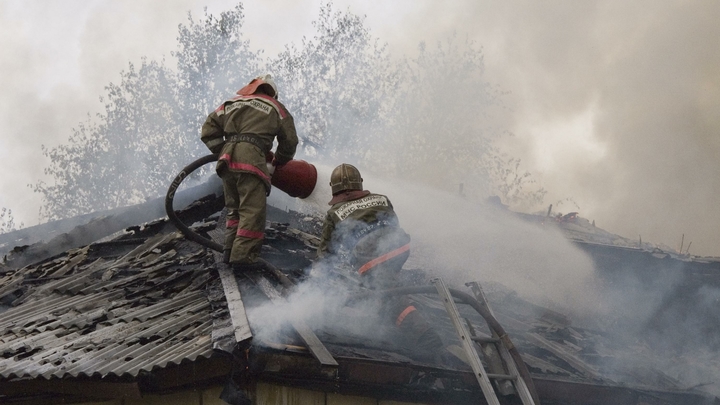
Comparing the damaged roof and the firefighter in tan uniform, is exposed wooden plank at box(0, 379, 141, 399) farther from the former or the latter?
the firefighter in tan uniform

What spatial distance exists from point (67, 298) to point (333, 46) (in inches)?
993

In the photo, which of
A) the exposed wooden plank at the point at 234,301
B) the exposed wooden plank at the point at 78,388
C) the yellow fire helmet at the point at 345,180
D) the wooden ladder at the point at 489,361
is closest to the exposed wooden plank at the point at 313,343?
the exposed wooden plank at the point at 234,301

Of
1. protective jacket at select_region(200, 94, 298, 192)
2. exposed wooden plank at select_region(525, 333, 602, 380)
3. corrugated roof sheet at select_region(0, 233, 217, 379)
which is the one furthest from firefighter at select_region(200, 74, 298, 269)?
exposed wooden plank at select_region(525, 333, 602, 380)

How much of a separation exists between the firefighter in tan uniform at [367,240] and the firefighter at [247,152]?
1.96 ft

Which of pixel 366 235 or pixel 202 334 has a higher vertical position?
pixel 366 235

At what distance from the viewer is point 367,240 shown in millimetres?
5555

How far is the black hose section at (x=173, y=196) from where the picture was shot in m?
6.24

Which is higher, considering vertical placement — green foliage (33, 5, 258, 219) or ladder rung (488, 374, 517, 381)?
green foliage (33, 5, 258, 219)

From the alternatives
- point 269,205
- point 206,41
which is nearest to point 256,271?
point 269,205

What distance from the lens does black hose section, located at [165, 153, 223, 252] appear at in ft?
20.5

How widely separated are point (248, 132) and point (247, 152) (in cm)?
18

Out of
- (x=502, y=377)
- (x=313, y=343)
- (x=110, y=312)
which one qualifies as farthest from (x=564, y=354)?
(x=110, y=312)

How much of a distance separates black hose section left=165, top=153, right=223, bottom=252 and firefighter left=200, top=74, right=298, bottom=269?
20 centimetres

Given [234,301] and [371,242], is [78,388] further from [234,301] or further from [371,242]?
[371,242]
